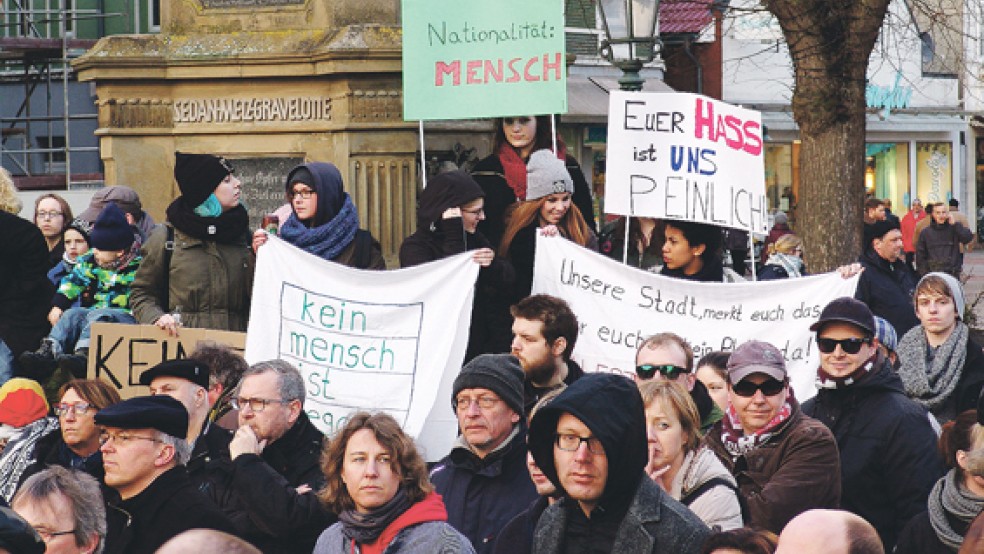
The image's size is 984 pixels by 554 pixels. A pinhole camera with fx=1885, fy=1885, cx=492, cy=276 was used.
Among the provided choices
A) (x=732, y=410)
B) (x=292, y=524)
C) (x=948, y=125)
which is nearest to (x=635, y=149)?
(x=732, y=410)

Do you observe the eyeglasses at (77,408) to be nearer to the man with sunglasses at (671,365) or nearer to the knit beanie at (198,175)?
the knit beanie at (198,175)

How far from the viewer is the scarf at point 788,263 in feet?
45.5

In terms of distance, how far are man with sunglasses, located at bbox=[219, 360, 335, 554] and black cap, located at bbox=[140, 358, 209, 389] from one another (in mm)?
320

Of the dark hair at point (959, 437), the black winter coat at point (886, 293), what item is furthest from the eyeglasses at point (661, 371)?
the black winter coat at point (886, 293)

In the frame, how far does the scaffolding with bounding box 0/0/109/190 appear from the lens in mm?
23312

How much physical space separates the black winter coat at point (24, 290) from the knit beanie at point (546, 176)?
2890 mm

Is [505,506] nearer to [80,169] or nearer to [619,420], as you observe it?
[619,420]

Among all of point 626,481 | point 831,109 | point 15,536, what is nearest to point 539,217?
point 626,481

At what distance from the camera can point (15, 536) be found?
398 cm

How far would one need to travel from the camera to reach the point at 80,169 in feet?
83.8

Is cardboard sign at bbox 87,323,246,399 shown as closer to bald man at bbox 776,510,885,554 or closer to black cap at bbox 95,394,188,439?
black cap at bbox 95,394,188,439

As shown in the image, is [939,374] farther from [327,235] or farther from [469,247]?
[327,235]

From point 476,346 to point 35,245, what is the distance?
2728 mm

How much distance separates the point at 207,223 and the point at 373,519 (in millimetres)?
3942
